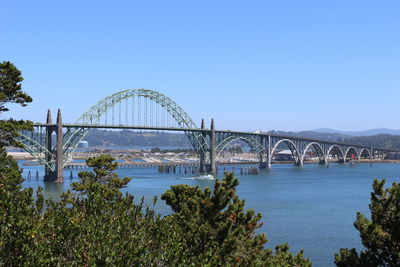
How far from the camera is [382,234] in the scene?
18984mm

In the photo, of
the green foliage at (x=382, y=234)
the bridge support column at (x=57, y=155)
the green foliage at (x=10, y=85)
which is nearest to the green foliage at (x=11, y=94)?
the green foliage at (x=10, y=85)

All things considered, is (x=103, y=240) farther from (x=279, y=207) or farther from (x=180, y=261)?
(x=279, y=207)

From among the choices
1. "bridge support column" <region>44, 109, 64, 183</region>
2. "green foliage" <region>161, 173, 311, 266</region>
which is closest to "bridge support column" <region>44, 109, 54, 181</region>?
"bridge support column" <region>44, 109, 64, 183</region>

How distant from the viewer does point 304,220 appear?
5456 cm

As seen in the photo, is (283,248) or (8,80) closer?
(283,248)

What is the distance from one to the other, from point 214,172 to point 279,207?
2614 inches

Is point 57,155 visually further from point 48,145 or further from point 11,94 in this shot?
point 11,94

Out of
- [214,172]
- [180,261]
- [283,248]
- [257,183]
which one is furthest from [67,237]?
[214,172]

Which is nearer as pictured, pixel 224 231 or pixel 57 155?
pixel 224 231

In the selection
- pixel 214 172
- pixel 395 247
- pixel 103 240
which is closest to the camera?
pixel 103 240

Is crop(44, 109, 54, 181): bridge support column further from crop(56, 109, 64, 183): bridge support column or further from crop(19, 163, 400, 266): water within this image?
crop(19, 163, 400, 266): water

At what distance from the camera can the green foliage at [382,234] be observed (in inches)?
741

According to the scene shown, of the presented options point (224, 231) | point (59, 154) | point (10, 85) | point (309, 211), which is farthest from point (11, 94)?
point (59, 154)

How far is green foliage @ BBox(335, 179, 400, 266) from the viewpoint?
18828 mm
